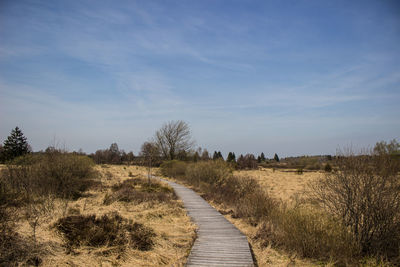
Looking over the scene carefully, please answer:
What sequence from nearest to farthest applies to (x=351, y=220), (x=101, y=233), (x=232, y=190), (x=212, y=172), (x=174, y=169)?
(x=351, y=220) < (x=101, y=233) < (x=232, y=190) < (x=212, y=172) < (x=174, y=169)

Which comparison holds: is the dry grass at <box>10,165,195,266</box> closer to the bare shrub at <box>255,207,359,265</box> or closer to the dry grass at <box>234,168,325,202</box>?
the bare shrub at <box>255,207,359,265</box>

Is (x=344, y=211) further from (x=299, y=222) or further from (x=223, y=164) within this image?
(x=223, y=164)

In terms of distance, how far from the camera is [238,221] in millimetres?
9531

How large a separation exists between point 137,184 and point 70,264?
14457mm

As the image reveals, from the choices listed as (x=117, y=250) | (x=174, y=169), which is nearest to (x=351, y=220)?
(x=117, y=250)

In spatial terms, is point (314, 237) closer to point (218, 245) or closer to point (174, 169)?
point (218, 245)

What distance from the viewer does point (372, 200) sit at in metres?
5.15

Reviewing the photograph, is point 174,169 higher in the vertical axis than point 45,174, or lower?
lower

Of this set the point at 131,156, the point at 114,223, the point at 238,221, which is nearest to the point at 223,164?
the point at 238,221

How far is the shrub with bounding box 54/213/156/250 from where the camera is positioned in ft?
20.2

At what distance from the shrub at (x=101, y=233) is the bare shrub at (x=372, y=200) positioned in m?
4.97

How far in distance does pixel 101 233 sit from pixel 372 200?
649cm

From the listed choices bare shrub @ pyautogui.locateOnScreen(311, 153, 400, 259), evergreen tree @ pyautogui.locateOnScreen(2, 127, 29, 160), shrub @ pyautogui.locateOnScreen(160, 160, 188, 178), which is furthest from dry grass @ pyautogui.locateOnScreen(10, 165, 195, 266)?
evergreen tree @ pyautogui.locateOnScreen(2, 127, 29, 160)

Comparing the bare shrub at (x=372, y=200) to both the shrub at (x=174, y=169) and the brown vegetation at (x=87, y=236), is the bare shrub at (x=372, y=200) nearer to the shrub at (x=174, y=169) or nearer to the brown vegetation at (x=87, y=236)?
the brown vegetation at (x=87, y=236)
